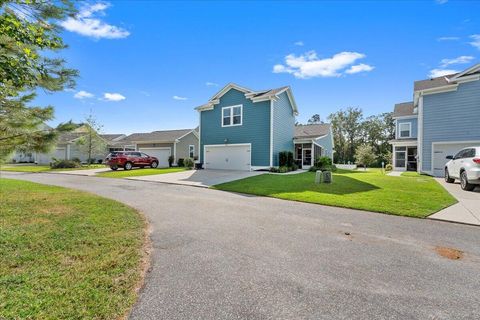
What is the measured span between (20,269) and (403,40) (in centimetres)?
1689

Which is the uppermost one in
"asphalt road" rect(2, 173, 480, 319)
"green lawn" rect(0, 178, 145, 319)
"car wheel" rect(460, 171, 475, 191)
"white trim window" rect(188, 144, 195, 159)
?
"white trim window" rect(188, 144, 195, 159)

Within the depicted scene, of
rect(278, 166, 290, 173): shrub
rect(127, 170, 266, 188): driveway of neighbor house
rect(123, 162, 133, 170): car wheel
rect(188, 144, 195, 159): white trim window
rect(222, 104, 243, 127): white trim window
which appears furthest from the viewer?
rect(188, 144, 195, 159): white trim window

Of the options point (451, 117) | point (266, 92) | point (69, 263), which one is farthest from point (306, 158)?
point (69, 263)

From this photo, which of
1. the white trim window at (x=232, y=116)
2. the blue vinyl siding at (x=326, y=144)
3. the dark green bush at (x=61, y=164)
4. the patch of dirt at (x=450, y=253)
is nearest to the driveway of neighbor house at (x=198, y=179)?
the white trim window at (x=232, y=116)

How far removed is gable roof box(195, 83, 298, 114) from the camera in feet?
64.0

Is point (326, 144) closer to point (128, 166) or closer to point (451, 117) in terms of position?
point (451, 117)

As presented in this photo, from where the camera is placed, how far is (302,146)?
78.9ft

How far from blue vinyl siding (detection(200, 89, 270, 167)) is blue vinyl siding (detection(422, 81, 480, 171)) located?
11121 millimetres

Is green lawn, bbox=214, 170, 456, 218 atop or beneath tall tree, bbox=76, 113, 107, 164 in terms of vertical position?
beneath

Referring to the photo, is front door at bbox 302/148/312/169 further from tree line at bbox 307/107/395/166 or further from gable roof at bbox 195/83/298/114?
tree line at bbox 307/107/395/166

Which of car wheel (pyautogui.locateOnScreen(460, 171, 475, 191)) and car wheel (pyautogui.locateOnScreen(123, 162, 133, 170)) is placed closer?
car wheel (pyautogui.locateOnScreen(460, 171, 475, 191))

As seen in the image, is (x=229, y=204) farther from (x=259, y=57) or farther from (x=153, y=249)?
(x=259, y=57)

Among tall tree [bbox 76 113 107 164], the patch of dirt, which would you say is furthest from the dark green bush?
the patch of dirt

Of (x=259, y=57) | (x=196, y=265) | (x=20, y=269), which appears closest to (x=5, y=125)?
(x=20, y=269)
